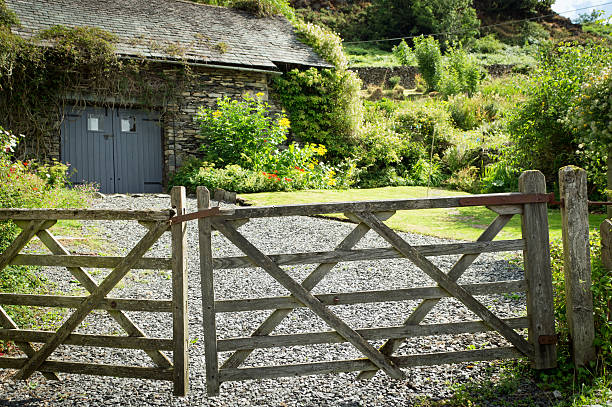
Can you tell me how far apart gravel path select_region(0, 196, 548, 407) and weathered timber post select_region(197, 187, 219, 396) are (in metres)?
0.19

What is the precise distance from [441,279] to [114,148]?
11920 mm

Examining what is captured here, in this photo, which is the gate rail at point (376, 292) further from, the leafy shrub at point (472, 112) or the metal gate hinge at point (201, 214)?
the leafy shrub at point (472, 112)

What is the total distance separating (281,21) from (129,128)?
7.34 meters

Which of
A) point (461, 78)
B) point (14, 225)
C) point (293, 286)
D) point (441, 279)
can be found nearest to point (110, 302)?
point (293, 286)

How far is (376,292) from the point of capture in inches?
124

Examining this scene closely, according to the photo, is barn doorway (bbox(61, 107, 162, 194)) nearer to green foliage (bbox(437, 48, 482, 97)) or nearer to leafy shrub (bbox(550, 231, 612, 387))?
leafy shrub (bbox(550, 231, 612, 387))

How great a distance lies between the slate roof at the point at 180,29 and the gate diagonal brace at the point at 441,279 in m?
11.5

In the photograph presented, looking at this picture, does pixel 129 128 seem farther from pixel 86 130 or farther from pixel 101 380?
pixel 101 380

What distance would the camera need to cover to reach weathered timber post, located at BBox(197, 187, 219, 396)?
10.2 feet

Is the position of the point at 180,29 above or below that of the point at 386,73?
below

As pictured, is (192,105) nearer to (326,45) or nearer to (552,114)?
(326,45)

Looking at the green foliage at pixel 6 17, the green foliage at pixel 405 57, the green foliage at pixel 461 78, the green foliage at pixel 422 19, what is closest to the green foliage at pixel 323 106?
the green foliage at pixel 6 17

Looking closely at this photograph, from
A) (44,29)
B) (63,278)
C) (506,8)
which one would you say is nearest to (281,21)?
(44,29)

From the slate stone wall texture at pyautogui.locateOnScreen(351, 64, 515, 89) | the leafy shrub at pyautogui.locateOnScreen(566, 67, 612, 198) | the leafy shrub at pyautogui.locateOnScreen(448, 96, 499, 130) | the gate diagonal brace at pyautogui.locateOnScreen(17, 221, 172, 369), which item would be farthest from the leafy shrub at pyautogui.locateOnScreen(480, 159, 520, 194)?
the slate stone wall texture at pyautogui.locateOnScreen(351, 64, 515, 89)
